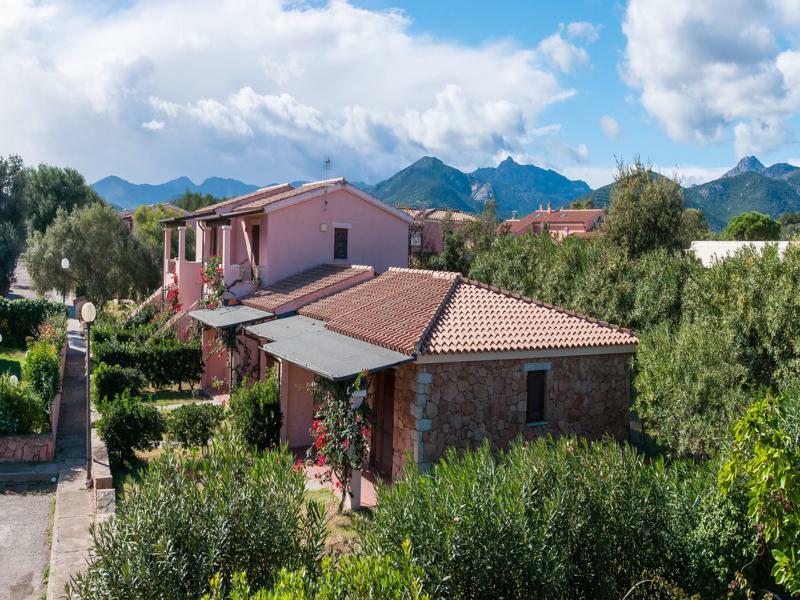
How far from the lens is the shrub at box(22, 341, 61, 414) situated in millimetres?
15789

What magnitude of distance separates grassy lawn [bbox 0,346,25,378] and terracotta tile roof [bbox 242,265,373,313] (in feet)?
29.5

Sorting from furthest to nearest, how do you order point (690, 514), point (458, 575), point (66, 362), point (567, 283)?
point (66, 362) → point (567, 283) → point (690, 514) → point (458, 575)

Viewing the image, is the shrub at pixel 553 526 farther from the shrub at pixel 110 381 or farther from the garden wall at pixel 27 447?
the shrub at pixel 110 381

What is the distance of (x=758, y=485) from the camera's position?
7.26 meters

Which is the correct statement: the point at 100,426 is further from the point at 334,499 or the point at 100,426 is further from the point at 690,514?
the point at 690,514

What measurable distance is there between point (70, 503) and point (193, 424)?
126 inches

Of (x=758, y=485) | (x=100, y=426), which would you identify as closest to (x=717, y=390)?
(x=758, y=485)

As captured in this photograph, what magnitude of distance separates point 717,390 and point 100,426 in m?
13.0

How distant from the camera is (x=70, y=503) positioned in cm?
1259

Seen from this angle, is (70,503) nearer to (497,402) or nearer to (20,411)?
(20,411)

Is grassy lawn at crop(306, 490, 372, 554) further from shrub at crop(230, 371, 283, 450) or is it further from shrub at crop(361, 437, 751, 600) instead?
shrub at crop(361, 437, 751, 600)

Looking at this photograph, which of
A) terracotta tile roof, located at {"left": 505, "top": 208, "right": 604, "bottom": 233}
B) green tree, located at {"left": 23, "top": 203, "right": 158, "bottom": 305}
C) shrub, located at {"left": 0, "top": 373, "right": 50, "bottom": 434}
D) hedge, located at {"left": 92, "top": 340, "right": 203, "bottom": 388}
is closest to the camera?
shrub, located at {"left": 0, "top": 373, "right": 50, "bottom": 434}

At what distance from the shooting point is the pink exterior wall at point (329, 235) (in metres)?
23.2

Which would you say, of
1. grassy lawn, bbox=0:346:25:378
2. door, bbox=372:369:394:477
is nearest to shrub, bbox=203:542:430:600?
door, bbox=372:369:394:477
